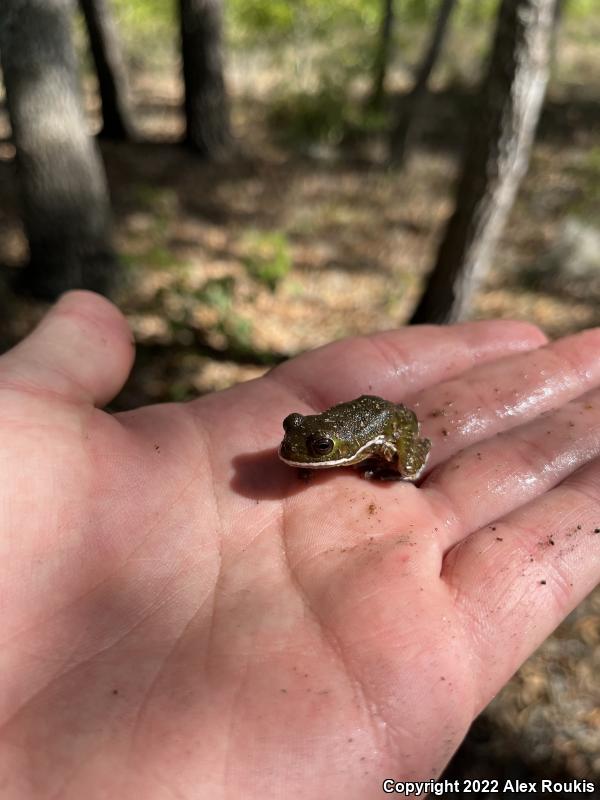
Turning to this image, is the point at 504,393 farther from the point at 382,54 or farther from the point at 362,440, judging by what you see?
the point at 382,54

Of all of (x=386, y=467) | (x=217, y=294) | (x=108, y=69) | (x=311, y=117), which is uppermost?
(x=108, y=69)

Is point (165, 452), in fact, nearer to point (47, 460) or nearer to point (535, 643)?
point (47, 460)

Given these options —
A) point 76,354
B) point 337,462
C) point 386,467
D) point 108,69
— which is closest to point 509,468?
point 386,467

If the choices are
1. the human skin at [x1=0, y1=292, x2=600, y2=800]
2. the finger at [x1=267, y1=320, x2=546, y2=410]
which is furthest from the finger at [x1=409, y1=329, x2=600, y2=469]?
the finger at [x1=267, y1=320, x2=546, y2=410]

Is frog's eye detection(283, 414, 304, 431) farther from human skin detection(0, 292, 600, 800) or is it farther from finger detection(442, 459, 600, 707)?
finger detection(442, 459, 600, 707)

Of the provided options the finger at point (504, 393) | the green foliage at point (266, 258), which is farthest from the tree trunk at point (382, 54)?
the finger at point (504, 393)

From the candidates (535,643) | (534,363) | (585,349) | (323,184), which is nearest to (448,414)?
(534,363)

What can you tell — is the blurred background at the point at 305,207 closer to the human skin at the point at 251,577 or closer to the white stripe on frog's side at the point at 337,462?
the human skin at the point at 251,577
